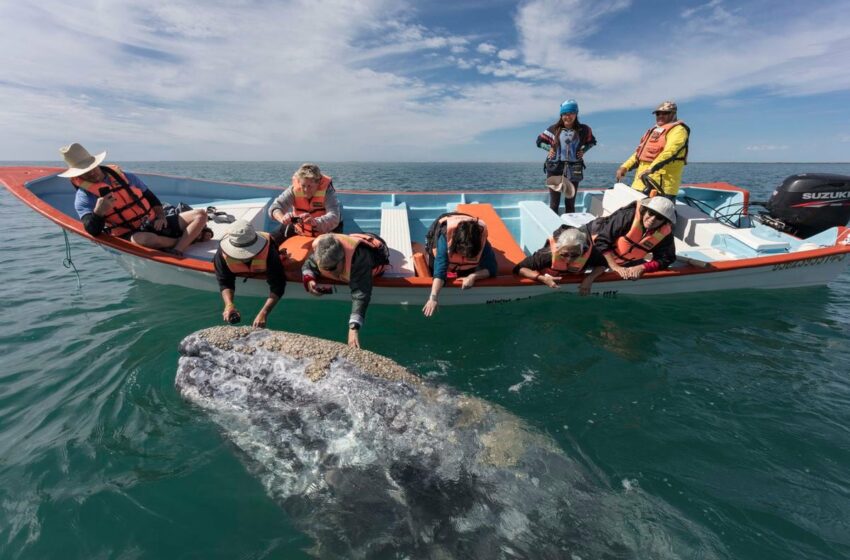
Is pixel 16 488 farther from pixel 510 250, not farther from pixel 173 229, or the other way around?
pixel 510 250

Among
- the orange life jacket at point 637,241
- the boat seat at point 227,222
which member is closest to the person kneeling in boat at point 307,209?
the boat seat at point 227,222

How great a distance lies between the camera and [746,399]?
475cm

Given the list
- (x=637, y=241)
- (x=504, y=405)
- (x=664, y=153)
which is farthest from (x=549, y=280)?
(x=664, y=153)

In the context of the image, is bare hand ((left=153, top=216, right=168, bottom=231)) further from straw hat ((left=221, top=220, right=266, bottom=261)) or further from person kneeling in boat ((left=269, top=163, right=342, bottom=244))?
straw hat ((left=221, top=220, right=266, bottom=261))

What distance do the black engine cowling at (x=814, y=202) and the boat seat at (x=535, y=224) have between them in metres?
5.15

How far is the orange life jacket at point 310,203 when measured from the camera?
6621mm

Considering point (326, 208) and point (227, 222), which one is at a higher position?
point (326, 208)

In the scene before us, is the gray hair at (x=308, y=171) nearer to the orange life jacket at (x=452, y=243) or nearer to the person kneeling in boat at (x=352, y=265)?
the person kneeling in boat at (x=352, y=265)

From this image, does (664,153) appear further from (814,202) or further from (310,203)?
(310,203)

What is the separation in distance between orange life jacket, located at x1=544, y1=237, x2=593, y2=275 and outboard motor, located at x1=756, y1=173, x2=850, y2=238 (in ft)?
19.6

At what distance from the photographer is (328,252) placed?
4.50m

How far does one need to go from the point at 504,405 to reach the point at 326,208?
4.30 m

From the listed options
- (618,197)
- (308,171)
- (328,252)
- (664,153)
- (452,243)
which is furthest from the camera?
(618,197)

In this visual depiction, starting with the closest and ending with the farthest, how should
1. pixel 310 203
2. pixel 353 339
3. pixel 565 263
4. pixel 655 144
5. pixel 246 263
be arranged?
pixel 353 339 < pixel 246 263 < pixel 565 263 < pixel 310 203 < pixel 655 144
